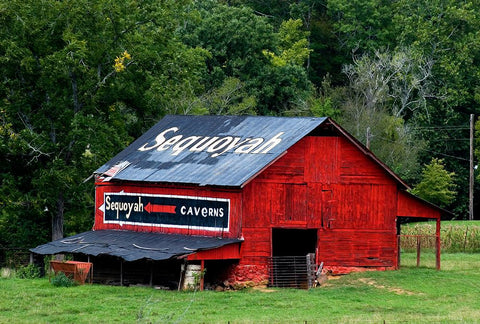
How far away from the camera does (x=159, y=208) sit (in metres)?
50.1

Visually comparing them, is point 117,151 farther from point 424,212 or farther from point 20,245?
point 424,212

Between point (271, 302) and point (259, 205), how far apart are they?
22.4 ft

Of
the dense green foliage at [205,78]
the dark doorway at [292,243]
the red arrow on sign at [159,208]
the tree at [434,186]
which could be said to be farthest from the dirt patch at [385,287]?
the tree at [434,186]

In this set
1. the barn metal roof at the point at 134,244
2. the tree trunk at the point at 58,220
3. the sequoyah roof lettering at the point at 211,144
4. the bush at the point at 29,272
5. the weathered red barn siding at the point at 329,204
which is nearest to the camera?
the barn metal roof at the point at 134,244

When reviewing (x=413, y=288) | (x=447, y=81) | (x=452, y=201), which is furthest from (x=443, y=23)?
(x=413, y=288)

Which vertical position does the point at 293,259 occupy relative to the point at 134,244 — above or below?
below

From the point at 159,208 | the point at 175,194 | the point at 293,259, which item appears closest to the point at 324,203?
the point at 293,259

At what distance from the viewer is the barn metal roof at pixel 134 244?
148 ft

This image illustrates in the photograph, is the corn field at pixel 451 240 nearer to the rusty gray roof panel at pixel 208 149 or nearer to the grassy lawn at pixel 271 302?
the grassy lawn at pixel 271 302

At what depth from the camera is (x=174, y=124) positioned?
55344 mm

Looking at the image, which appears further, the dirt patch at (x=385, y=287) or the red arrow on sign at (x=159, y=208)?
the red arrow on sign at (x=159, y=208)

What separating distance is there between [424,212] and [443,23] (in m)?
43.9

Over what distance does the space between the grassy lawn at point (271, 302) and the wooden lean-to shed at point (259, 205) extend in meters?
1.59

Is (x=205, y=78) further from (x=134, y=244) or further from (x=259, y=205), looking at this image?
(x=134, y=244)
